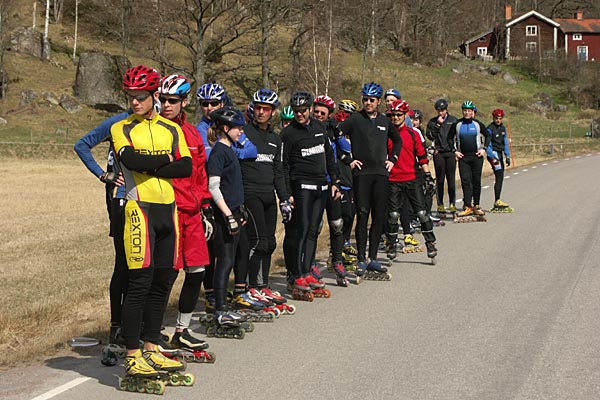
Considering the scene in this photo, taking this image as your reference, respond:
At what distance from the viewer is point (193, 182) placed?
24.3ft

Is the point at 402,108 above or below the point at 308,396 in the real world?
above

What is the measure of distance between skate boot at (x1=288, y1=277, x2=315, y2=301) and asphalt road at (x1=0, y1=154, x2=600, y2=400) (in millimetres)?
133

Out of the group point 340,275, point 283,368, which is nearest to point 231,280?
point 340,275

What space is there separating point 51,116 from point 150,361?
166 feet

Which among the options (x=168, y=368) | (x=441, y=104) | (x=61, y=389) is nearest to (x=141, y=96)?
(x=168, y=368)

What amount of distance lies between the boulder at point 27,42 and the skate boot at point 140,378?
209 ft

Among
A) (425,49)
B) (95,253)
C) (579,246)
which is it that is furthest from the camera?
(425,49)

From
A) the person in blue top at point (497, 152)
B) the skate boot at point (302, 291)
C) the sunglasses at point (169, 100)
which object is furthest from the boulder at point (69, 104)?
the sunglasses at point (169, 100)

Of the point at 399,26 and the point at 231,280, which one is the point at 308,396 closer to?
the point at 231,280

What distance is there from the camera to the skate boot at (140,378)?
20.9ft

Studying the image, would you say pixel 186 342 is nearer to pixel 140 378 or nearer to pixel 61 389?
pixel 140 378

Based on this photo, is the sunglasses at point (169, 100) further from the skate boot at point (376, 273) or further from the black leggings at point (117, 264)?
the skate boot at point (376, 273)

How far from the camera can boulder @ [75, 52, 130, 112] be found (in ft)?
191

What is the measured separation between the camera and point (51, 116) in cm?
5484
